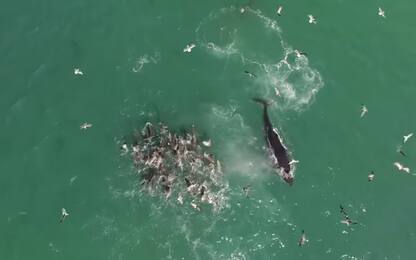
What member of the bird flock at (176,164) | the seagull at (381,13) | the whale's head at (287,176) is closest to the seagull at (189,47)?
the bird flock at (176,164)

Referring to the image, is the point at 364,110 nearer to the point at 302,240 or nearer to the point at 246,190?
the point at 246,190

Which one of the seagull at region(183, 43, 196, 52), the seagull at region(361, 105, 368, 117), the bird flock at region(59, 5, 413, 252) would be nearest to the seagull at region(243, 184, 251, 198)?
the bird flock at region(59, 5, 413, 252)

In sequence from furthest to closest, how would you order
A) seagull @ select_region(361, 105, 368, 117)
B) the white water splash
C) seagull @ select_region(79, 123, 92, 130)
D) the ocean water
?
the white water splash, seagull @ select_region(361, 105, 368, 117), seagull @ select_region(79, 123, 92, 130), the ocean water

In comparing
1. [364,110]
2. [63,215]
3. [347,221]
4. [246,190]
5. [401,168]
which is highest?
[364,110]

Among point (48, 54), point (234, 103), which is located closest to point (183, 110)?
point (234, 103)

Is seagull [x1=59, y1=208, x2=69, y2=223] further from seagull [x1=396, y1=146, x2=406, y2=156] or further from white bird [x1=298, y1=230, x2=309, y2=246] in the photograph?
seagull [x1=396, y1=146, x2=406, y2=156]

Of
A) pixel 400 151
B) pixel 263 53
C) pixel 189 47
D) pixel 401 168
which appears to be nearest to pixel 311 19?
pixel 263 53

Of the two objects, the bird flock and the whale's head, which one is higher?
the whale's head
